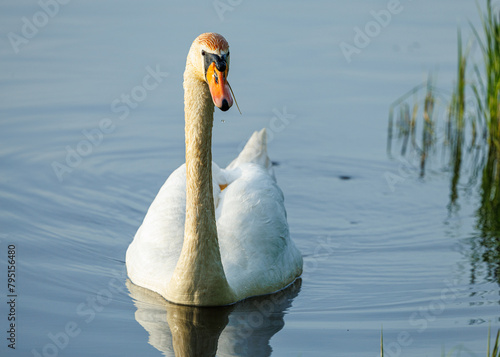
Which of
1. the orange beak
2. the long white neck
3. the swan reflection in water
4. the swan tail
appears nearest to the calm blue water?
the swan reflection in water

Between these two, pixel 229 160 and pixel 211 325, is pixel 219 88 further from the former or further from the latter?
Answer: pixel 229 160

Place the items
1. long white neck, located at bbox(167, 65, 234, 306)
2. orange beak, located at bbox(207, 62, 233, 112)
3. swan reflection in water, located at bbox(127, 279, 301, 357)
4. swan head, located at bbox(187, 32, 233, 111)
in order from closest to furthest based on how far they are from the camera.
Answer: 1. orange beak, located at bbox(207, 62, 233, 112)
2. swan head, located at bbox(187, 32, 233, 111)
3. swan reflection in water, located at bbox(127, 279, 301, 357)
4. long white neck, located at bbox(167, 65, 234, 306)

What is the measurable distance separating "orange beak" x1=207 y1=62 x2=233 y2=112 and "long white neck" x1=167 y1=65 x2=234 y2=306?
0.62m

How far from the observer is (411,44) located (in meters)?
14.4

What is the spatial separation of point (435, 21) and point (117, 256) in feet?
29.5

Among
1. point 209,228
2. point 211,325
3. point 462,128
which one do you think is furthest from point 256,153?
point 462,128

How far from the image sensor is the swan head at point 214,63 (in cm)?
606

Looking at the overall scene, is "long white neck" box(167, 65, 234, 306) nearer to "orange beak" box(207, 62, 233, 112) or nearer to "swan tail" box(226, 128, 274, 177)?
"orange beak" box(207, 62, 233, 112)

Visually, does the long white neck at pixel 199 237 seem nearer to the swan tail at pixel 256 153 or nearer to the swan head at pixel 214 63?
the swan head at pixel 214 63

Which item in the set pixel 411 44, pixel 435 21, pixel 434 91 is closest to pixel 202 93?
pixel 434 91

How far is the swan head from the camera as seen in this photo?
6059 millimetres

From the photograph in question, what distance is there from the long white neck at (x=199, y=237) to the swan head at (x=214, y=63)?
474 mm

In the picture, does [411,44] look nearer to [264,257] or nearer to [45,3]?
[45,3]

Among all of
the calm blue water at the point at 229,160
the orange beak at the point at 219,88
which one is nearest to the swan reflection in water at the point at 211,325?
the calm blue water at the point at 229,160
